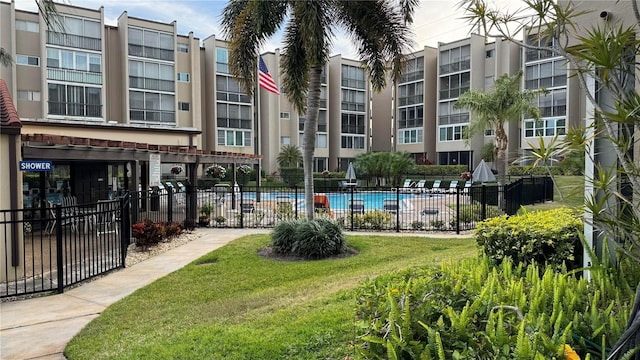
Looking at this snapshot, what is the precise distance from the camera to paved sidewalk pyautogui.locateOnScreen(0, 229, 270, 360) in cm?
521

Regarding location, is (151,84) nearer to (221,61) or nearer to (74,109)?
(74,109)

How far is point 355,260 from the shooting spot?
Answer: 998 cm

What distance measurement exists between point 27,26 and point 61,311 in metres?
36.6

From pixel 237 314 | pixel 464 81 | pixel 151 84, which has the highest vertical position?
pixel 464 81

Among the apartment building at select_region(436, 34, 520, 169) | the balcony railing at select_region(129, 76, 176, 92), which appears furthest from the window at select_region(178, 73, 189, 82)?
the apartment building at select_region(436, 34, 520, 169)

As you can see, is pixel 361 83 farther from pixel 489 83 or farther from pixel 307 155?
pixel 307 155

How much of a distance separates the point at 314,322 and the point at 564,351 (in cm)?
268

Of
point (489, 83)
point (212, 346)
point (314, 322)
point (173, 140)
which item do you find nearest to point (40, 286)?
point (212, 346)

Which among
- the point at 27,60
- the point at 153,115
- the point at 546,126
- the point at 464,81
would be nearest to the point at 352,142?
the point at 464,81

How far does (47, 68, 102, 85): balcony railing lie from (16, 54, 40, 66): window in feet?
3.43

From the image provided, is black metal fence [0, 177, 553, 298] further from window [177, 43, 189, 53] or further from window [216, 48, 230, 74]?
window [216, 48, 230, 74]

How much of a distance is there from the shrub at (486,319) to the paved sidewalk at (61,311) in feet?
13.0

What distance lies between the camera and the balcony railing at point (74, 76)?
1388 inches

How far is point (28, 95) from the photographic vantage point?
34.4m
